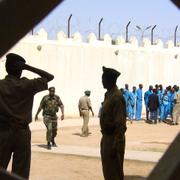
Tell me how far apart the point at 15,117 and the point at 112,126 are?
1.58 meters

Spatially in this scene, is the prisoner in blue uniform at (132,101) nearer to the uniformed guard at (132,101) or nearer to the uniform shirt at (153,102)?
the uniformed guard at (132,101)

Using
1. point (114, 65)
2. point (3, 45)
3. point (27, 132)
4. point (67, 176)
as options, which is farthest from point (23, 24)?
point (114, 65)

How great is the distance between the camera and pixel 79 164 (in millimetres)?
10172

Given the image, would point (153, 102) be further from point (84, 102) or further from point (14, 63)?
point (14, 63)

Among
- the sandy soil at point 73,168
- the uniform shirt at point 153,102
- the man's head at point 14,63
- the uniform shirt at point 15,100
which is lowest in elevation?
the sandy soil at point 73,168

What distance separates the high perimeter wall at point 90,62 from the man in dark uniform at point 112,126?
14437 mm

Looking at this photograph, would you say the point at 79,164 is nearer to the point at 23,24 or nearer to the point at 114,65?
the point at 23,24

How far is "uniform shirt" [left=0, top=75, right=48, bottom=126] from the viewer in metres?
4.13

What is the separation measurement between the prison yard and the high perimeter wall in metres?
4.37

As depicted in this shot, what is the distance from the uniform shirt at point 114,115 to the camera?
18.5 ft

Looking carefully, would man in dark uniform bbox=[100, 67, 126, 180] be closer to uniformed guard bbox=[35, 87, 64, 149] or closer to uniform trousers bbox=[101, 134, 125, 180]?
uniform trousers bbox=[101, 134, 125, 180]

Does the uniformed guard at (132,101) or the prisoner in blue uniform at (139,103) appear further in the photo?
the prisoner in blue uniform at (139,103)

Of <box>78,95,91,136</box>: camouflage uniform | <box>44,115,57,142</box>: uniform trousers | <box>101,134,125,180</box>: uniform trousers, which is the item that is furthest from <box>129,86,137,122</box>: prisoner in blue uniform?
<box>101,134,125,180</box>: uniform trousers

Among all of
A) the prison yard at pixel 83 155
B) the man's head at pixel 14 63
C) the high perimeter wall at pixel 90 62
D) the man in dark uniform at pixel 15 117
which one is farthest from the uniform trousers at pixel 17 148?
the high perimeter wall at pixel 90 62
